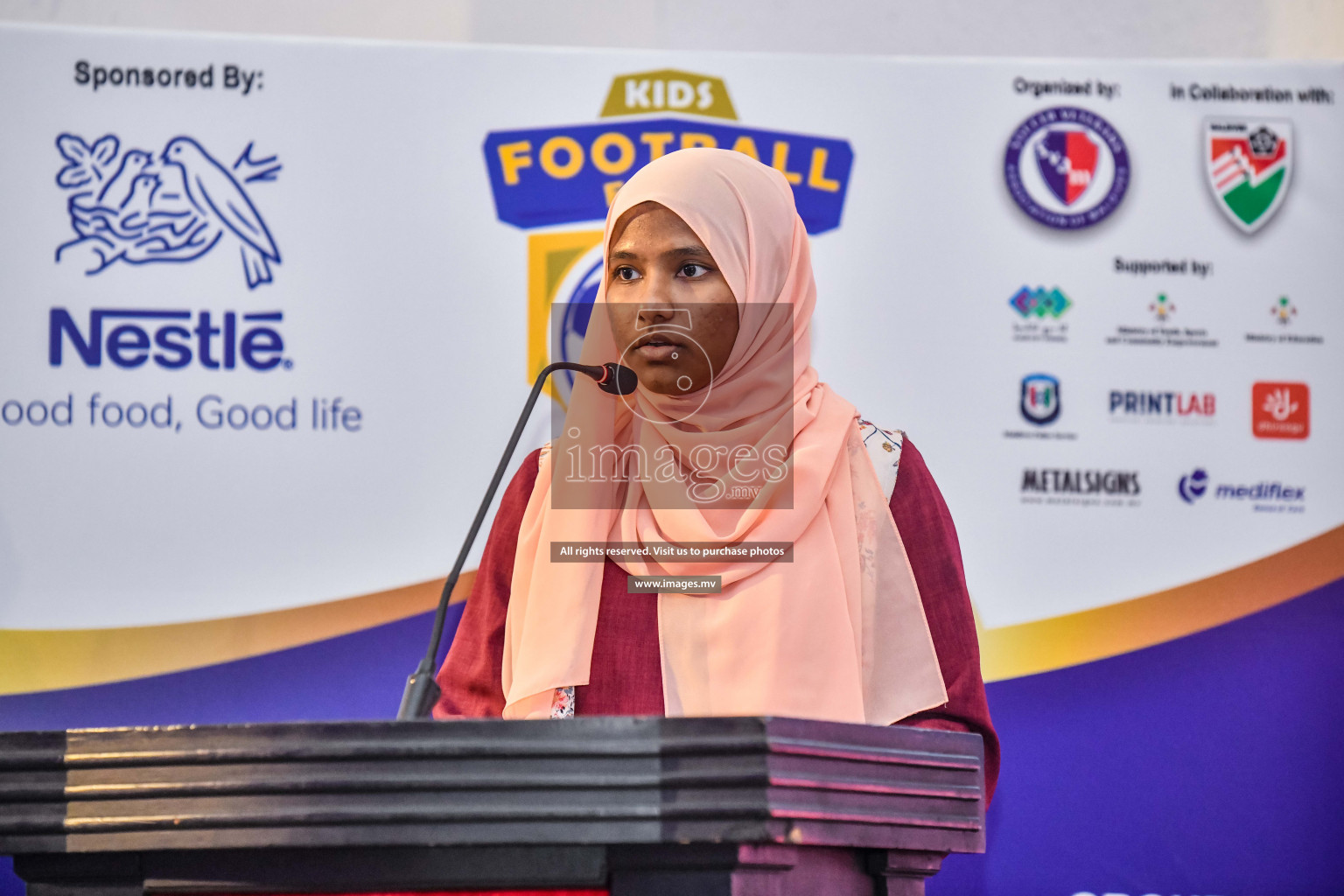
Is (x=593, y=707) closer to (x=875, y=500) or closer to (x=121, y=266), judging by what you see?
(x=875, y=500)

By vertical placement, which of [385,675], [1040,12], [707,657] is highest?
[1040,12]

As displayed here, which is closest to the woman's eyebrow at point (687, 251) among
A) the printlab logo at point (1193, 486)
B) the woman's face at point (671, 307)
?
the woman's face at point (671, 307)

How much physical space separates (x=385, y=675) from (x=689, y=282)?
51.0 inches

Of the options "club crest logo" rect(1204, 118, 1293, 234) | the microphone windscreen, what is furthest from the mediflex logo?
"club crest logo" rect(1204, 118, 1293, 234)

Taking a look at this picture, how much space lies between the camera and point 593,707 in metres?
1.37

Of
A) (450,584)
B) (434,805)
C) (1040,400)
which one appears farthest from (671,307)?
(1040,400)

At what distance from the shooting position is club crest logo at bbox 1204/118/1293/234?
256cm

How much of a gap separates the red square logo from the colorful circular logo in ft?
1.60

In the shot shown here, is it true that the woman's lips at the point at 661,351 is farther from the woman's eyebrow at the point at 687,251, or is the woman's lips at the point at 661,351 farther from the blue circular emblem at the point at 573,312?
the blue circular emblem at the point at 573,312

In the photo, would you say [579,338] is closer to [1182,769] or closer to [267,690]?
[267,690]

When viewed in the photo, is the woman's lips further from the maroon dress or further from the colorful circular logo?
the colorful circular logo

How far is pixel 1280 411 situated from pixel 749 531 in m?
1.66

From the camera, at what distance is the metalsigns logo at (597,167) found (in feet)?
8.27

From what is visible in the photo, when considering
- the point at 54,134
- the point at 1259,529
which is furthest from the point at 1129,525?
the point at 54,134
